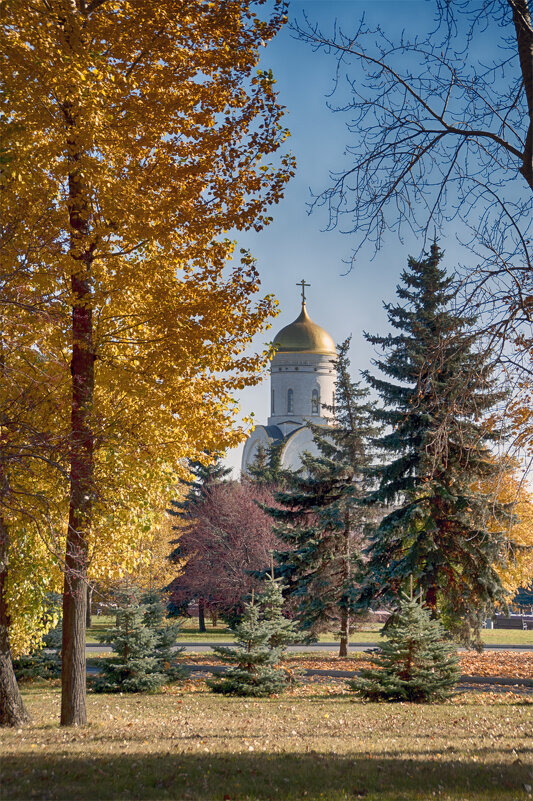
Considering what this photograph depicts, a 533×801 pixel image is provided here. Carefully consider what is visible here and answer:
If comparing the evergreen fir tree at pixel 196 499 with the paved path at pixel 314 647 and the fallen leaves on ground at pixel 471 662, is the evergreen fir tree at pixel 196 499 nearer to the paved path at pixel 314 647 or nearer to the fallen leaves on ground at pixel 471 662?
the paved path at pixel 314 647

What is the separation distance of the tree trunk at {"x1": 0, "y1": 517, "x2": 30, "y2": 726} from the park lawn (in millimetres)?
479

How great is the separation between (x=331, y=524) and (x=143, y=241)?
1697 centimetres

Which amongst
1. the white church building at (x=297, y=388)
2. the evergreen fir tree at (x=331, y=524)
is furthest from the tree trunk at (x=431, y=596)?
the white church building at (x=297, y=388)

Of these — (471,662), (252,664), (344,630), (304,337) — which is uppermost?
(304,337)

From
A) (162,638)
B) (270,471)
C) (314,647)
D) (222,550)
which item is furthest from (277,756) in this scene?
(270,471)

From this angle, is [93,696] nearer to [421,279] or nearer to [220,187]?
[220,187]

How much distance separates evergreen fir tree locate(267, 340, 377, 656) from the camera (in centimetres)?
2478

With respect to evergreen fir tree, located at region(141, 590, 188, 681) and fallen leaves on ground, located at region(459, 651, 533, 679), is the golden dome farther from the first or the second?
evergreen fir tree, located at region(141, 590, 188, 681)

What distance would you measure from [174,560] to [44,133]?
32951 mm

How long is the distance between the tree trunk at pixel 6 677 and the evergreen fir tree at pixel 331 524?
552 inches

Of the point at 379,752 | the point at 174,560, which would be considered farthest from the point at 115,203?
the point at 174,560

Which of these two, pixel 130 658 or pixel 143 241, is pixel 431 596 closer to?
pixel 130 658

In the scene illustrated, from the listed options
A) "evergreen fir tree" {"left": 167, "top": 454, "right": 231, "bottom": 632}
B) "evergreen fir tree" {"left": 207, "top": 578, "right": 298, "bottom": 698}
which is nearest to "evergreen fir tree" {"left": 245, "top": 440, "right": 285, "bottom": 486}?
"evergreen fir tree" {"left": 167, "top": 454, "right": 231, "bottom": 632}

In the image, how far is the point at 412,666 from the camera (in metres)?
14.2
